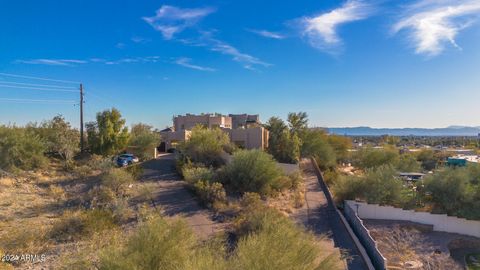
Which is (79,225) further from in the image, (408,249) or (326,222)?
(408,249)

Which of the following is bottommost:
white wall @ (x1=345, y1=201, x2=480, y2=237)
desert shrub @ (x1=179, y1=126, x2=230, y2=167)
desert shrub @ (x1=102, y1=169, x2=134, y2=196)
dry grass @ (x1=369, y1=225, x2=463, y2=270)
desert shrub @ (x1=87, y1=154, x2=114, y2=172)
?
dry grass @ (x1=369, y1=225, x2=463, y2=270)

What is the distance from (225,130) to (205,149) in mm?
9268

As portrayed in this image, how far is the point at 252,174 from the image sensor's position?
2039 cm

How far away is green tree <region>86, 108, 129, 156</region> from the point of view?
30188mm

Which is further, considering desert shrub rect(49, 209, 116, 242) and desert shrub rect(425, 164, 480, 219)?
desert shrub rect(425, 164, 480, 219)

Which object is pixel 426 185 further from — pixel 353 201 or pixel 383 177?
pixel 353 201

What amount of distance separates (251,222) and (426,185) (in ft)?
48.5

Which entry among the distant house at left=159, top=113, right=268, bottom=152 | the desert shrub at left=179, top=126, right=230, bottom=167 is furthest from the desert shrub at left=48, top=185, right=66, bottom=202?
the distant house at left=159, top=113, right=268, bottom=152

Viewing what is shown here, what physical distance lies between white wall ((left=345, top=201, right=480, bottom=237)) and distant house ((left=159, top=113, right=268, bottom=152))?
42.5 feet

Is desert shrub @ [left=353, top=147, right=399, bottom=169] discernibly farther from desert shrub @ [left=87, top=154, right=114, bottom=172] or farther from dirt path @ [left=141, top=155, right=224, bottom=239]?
desert shrub @ [left=87, top=154, right=114, bottom=172]

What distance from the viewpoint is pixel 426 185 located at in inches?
858

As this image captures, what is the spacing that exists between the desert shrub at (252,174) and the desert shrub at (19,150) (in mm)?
14576

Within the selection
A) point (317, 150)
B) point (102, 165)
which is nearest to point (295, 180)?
point (317, 150)

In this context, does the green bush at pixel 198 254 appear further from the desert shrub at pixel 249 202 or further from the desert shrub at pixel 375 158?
the desert shrub at pixel 375 158
